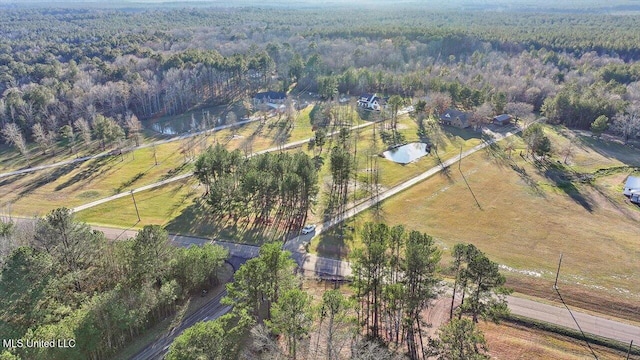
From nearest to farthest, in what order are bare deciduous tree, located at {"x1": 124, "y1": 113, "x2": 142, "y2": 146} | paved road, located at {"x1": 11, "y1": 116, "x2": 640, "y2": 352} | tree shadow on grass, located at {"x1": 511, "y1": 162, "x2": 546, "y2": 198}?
1. paved road, located at {"x1": 11, "y1": 116, "x2": 640, "y2": 352}
2. tree shadow on grass, located at {"x1": 511, "y1": 162, "x2": 546, "y2": 198}
3. bare deciduous tree, located at {"x1": 124, "y1": 113, "x2": 142, "y2": 146}

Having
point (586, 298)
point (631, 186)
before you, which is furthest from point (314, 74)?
point (586, 298)

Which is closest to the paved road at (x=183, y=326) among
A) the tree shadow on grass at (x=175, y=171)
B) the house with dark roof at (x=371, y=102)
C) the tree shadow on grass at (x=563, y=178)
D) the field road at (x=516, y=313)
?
the field road at (x=516, y=313)

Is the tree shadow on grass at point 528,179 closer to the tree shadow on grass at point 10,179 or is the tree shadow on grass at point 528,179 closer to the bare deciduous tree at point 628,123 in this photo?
the bare deciduous tree at point 628,123

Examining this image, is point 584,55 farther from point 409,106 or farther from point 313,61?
point 313,61

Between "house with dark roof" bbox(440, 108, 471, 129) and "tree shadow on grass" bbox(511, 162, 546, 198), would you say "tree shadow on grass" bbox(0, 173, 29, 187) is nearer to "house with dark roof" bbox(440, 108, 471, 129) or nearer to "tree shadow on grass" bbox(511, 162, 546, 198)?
"tree shadow on grass" bbox(511, 162, 546, 198)

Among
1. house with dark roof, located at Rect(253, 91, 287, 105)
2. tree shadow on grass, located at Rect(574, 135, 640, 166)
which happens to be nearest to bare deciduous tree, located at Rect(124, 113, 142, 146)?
house with dark roof, located at Rect(253, 91, 287, 105)

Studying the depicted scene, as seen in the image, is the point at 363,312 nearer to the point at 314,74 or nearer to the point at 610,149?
the point at 610,149
